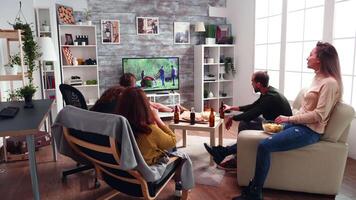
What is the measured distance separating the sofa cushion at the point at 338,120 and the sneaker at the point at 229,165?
107cm

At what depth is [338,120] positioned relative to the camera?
2400 millimetres

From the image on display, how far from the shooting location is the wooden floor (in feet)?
8.50

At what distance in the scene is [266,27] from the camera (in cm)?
508

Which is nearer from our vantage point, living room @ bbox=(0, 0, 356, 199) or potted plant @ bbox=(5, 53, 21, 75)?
living room @ bbox=(0, 0, 356, 199)

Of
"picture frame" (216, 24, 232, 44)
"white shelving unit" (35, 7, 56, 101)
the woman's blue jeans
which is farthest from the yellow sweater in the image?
"picture frame" (216, 24, 232, 44)

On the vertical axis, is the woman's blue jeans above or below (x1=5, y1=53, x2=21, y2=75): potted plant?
below

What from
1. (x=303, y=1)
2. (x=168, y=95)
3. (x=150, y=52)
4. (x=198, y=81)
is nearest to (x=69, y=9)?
(x=150, y=52)

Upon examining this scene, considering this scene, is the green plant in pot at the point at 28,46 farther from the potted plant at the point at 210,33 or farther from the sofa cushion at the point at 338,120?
the sofa cushion at the point at 338,120

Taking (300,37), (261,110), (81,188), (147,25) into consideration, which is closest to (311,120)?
(261,110)

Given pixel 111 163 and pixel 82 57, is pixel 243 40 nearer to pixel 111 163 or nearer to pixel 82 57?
pixel 82 57

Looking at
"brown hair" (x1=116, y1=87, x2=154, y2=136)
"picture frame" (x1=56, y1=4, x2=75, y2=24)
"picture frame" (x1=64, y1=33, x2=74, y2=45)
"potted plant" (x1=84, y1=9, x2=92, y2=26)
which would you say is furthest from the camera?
"potted plant" (x1=84, y1=9, x2=92, y2=26)

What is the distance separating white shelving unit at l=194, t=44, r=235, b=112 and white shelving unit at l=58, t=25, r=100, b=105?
6.59ft

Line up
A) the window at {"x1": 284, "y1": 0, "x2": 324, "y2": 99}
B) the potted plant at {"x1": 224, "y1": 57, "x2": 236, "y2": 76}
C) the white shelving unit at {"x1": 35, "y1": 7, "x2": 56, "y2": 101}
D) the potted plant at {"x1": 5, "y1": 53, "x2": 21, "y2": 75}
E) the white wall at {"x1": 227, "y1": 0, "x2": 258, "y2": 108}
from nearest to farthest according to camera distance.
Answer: the potted plant at {"x1": 5, "y1": 53, "x2": 21, "y2": 75} < the window at {"x1": 284, "y1": 0, "x2": 324, "y2": 99} < the white shelving unit at {"x1": 35, "y1": 7, "x2": 56, "y2": 101} < the white wall at {"x1": 227, "y1": 0, "x2": 258, "y2": 108} < the potted plant at {"x1": 224, "y1": 57, "x2": 236, "y2": 76}

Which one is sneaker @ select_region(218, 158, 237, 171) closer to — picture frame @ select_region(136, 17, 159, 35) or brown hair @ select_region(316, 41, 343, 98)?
brown hair @ select_region(316, 41, 343, 98)
